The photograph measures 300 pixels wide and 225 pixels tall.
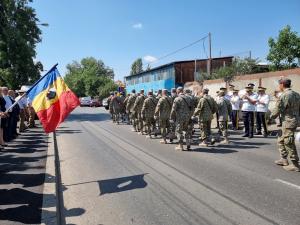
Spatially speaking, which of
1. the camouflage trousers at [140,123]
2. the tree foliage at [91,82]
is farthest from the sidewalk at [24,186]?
the tree foliage at [91,82]

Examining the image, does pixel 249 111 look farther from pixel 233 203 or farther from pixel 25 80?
pixel 25 80

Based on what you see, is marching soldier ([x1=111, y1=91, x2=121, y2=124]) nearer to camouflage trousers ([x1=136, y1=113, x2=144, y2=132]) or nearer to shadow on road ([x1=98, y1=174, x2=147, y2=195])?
camouflage trousers ([x1=136, y1=113, x2=144, y2=132])

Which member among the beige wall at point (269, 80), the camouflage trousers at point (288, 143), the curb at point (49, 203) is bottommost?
the curb at point (49, 203)

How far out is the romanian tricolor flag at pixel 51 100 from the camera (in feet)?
23.4

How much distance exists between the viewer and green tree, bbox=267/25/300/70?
30.7 meters

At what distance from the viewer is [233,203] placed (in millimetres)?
5945

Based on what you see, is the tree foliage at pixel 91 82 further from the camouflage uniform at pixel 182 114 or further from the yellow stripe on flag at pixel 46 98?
the yellow stripe on flag at pixel 46 98

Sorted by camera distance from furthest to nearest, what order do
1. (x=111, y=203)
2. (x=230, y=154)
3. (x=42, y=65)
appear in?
(x=42, y=65) → (x=230, y=154) → (x=111, y=203)

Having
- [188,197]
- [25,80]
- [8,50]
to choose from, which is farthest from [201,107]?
[25,80]

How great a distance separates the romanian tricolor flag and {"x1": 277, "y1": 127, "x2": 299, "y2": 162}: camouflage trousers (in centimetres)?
446

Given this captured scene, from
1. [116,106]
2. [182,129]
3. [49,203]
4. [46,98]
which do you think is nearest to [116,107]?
[116,106]

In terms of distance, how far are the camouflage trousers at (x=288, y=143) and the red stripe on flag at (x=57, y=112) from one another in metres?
4.46

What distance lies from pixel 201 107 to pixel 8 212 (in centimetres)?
761

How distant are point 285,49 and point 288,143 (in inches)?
963
